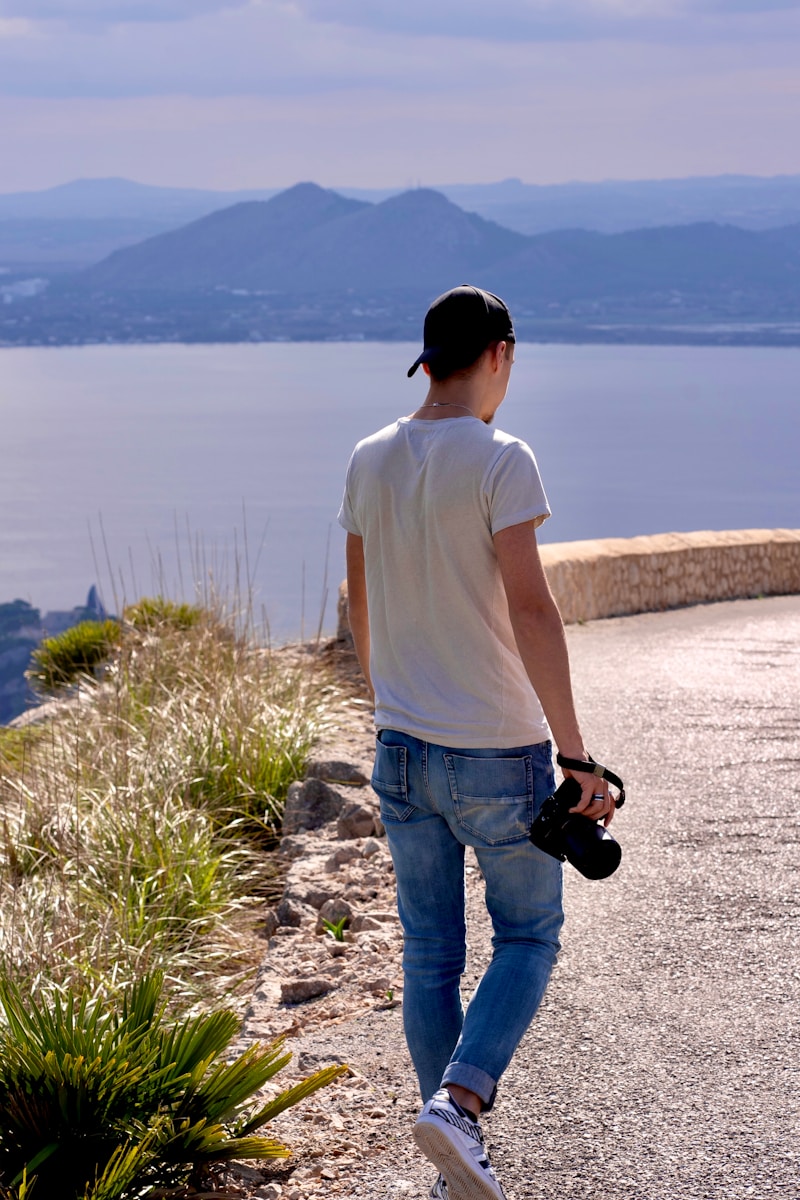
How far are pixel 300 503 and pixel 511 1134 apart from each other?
19504cm

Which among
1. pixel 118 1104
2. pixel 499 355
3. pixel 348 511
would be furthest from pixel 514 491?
pixel 118 1104

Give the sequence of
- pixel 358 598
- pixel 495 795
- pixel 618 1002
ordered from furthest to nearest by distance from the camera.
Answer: pixel 618 1002
pixel 358 598
pixel 495 795

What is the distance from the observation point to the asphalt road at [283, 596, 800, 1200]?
248 centimetres

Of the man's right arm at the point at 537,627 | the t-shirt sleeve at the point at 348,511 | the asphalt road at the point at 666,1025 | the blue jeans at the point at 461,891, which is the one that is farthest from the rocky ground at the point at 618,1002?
the t-shirt sleeve at the point at 348,511

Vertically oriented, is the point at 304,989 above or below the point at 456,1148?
below

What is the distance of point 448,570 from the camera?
2.22 meters

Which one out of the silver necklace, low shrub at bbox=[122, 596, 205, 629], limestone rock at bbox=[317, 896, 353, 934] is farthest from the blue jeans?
low shrub at bbox=[122, 596, 205, 629]

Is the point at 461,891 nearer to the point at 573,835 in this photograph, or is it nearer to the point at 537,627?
the point at 573,835

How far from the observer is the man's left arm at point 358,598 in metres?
2.53

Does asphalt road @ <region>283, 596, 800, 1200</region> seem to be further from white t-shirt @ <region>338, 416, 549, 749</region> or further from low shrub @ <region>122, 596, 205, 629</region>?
low shrub @ <region>122, 596, 205, 629</region>

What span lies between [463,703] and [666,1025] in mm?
1315

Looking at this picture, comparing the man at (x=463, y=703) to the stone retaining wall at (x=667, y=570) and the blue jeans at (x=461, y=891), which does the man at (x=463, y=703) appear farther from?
the stone retaining wall at (x=667, y=570)

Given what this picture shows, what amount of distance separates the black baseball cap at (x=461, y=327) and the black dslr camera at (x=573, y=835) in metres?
0.76

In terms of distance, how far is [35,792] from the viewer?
539cm
